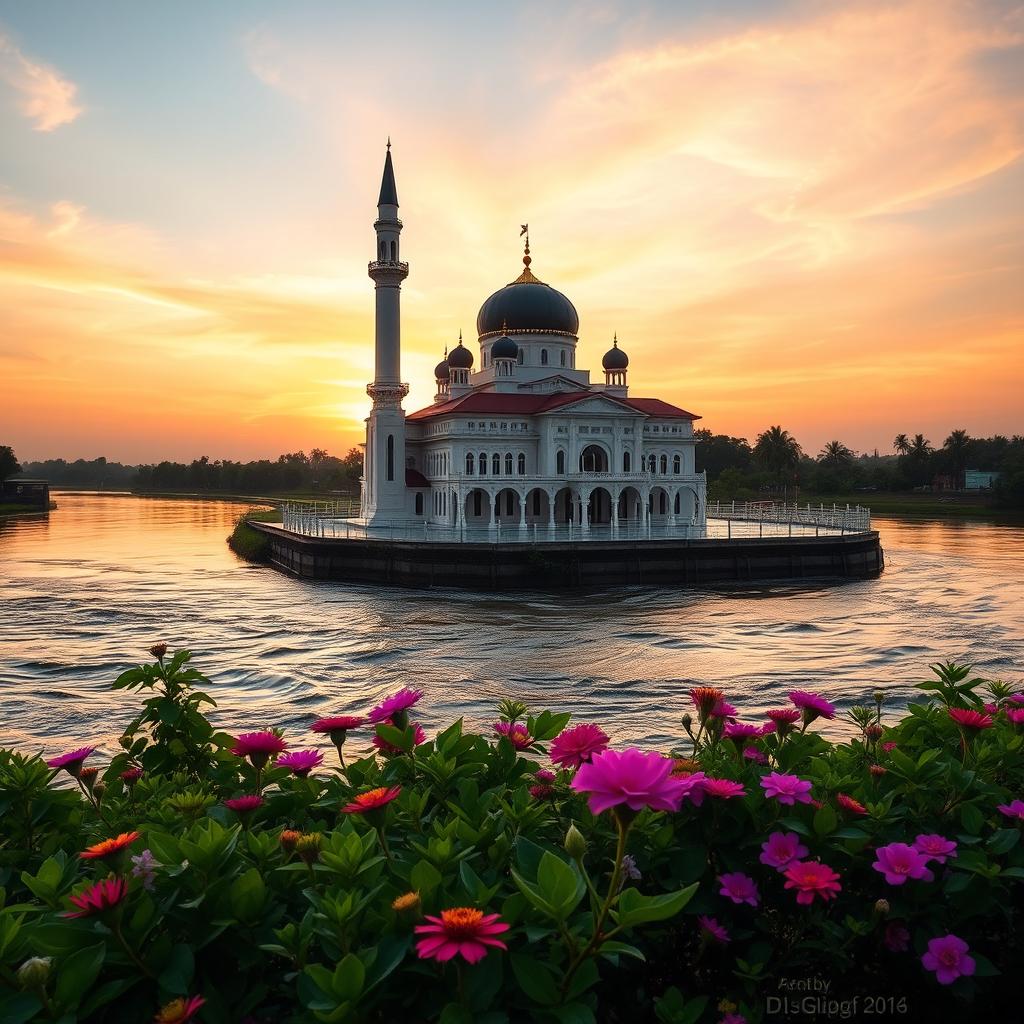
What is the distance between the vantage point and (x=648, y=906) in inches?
104

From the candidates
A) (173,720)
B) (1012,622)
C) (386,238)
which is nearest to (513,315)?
(386,238)

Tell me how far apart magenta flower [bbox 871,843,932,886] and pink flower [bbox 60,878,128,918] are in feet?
8.93

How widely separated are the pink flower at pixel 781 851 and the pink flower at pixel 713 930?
302mm

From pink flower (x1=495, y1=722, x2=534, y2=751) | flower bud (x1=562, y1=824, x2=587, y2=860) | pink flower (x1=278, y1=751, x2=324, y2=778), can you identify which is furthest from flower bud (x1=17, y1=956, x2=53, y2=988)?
pink flower (x1=495, y1=722, x2=534, y2=751)

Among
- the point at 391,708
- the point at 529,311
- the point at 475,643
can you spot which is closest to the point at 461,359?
the point at 529,311

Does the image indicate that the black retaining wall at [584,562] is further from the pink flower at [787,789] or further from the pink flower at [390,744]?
the pink flower at [787,789]

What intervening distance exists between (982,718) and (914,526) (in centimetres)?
8234

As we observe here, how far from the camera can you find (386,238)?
55.6 meters

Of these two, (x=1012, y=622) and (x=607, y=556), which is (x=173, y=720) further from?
(x=607, y=556)

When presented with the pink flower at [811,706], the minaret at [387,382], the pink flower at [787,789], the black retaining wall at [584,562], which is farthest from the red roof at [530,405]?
the pink flower at [787,789]

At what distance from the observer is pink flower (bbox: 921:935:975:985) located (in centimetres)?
325

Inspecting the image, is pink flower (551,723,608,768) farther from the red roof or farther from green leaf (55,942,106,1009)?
the red roof

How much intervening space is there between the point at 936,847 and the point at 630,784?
67.8 inches

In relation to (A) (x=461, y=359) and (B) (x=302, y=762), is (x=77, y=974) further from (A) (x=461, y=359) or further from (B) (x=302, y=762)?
(A) (x=461, y=359)
